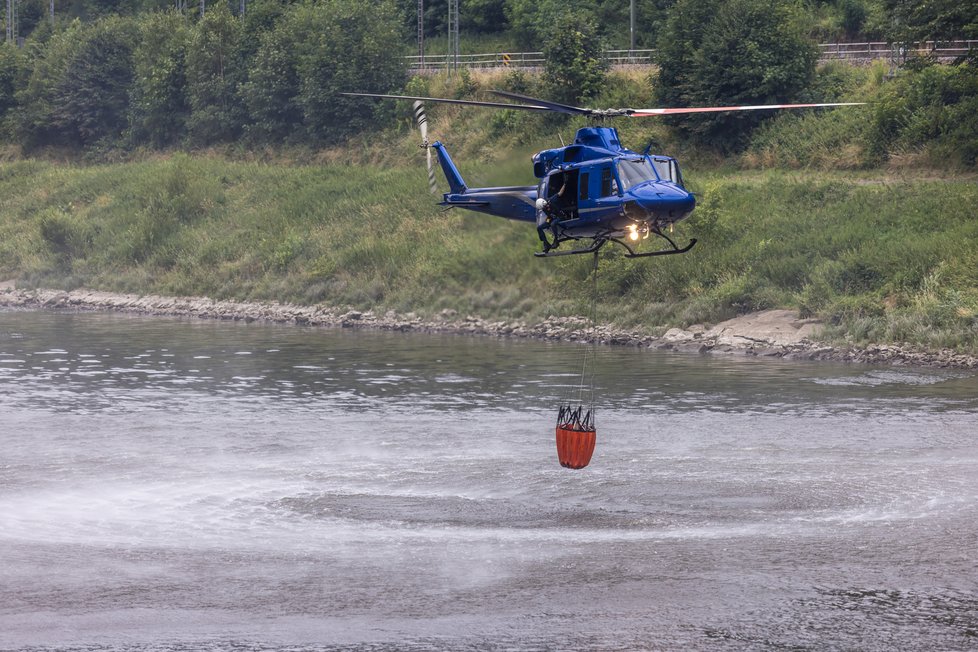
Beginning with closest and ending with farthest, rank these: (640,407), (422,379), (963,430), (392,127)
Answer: (963,430) → (640,407) → (422,379) → (392,127)

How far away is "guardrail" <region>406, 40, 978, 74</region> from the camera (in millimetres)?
51031

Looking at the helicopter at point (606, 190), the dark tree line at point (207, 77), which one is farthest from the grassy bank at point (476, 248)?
the dark tree line at point (207, 77)

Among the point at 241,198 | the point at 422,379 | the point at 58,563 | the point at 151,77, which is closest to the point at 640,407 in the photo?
the point at 422,379

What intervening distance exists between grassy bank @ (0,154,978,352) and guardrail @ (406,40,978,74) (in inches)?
321

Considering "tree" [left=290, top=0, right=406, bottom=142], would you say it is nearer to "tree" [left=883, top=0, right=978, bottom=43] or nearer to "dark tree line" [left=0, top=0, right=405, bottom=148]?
"dark tree line" [left=0, top=0, right=405, bottom=148]

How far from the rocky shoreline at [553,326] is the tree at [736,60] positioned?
13.8 metres

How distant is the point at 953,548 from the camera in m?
20.0

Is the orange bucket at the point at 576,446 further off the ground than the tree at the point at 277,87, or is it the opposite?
the tree at the point at 277,87

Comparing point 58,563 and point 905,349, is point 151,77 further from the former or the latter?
point 58,563

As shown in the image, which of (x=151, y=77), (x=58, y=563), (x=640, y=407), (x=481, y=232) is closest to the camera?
(x=58, y=563)

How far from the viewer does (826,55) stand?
188 feet

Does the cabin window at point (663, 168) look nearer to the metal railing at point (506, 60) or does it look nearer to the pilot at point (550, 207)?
the pilot at point (550, 207)

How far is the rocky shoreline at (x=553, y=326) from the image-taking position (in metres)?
37.3

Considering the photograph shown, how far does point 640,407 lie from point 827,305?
11.3 m
